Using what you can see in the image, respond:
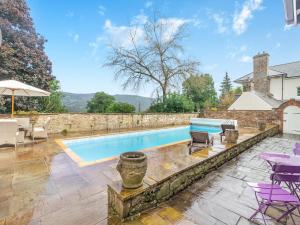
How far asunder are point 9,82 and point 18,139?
216 cm

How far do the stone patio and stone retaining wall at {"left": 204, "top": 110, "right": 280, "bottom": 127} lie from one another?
9.82 metres

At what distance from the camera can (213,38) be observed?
49.7 ft

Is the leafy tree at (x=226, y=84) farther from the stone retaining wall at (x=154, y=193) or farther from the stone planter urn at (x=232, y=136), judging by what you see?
the stone retaining wall at (x=154, y=193)

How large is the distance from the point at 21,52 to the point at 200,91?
22.5 m

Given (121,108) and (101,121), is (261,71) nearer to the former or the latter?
(121,108)

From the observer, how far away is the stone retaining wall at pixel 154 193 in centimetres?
251

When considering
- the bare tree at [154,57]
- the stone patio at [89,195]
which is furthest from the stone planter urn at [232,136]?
the bare tree at [154,57]

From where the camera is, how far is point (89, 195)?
304 centimetres

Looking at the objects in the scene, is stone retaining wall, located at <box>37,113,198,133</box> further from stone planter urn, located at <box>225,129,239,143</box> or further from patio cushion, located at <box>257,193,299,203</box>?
patio cushion, located at <box>257,193,299,203</box>

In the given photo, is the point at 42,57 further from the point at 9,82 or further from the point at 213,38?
the point at 213,38

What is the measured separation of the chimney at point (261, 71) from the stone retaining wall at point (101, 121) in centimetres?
1194

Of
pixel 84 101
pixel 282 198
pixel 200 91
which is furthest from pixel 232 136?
pixel 84 101

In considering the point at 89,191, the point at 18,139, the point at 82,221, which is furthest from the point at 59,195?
the point at 18,139

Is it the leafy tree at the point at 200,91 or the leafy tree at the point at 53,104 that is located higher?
the leafy tree at the point at 200,91
